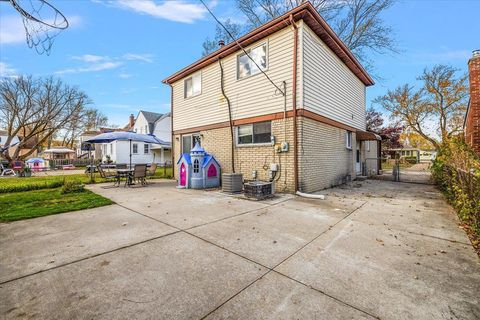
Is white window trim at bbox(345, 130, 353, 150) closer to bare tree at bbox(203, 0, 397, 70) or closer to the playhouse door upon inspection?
bare tree at bbox(203, 0, 397, 70)

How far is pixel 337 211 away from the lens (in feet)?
17.6

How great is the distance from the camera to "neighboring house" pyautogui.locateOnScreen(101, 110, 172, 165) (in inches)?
1080

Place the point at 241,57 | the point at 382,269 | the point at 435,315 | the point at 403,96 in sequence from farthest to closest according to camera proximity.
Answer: the point at 403,96 < the point at 241,57 < the point at 382,269 < the point at 435,315

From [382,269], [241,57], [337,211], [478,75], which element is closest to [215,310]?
[382,269]

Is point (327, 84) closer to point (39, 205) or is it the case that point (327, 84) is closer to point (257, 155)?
point (257, 155)

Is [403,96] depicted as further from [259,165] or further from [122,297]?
[122,297]

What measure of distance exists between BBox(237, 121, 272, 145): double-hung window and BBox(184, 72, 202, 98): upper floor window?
389 centimetres

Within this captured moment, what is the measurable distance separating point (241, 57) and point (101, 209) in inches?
310

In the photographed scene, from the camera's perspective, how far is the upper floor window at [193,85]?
1137 centimetres

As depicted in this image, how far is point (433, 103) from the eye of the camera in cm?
2405

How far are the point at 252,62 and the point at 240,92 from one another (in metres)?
1.32

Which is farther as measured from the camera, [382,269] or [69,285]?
[382,269]

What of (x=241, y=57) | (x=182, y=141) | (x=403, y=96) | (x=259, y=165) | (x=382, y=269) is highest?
(x=403, y=96)

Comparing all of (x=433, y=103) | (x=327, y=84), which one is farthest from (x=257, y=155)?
(x=433, y=103)
